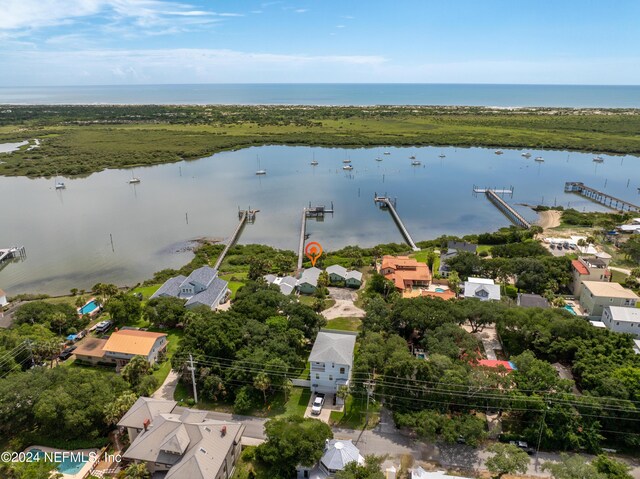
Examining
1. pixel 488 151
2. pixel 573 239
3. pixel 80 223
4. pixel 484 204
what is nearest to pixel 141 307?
pixel 80 223

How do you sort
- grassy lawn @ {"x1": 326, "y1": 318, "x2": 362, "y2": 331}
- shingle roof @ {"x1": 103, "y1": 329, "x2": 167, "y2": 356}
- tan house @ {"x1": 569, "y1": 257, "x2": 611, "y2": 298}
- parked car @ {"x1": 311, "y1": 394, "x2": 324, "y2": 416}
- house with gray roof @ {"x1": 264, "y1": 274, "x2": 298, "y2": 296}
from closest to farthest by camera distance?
parked car @ {"x1": 311, "y1": 394, "x2": 324, "y2": 416}, shingle roof @ {"x1": 103, "y1": 329, "x2": 167, "y2": 356}, grassy lawn @ {"x1": 326, "y1": 318, "x2": 362, "y2": 331}, tan house @ {"x1": 569, "y1": 257, "x2": 611, "y2": 298}, house with gray roof @ {"x1": 264, "y1": 274, "x2": 298, "y2": 296}

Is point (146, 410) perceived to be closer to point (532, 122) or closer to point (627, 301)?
point (627, 301)

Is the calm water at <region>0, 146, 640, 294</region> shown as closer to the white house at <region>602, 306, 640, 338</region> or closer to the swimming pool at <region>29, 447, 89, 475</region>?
the swimming pool at <region>29, 447, 89, 475</region>

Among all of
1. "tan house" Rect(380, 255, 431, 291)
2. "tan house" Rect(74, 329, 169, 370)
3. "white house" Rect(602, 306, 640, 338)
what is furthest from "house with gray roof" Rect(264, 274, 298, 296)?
"white house" Rect(602, 306, 640, 338)

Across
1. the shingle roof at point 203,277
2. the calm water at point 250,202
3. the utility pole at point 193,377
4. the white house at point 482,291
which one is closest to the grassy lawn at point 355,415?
the utility pole at point 193,377

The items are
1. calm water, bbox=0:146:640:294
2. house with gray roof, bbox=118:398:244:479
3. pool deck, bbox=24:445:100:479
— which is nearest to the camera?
house with gray roof, bbox=118:398:244:479
